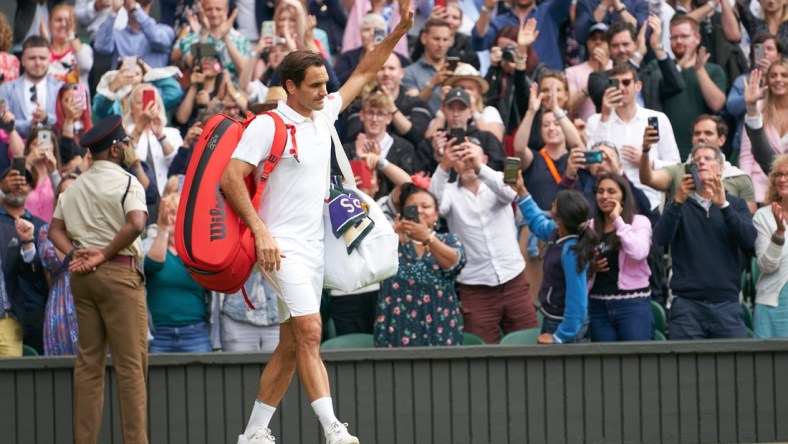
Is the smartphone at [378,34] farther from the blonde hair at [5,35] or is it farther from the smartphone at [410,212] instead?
the smartphone at [410,212]

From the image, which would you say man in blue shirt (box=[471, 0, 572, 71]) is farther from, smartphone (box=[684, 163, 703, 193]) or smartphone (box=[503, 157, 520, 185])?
smartphone (box=[684, 163, 703, 193])

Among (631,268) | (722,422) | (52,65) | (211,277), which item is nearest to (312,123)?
(211,277)

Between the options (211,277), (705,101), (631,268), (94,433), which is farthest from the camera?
(705,101)

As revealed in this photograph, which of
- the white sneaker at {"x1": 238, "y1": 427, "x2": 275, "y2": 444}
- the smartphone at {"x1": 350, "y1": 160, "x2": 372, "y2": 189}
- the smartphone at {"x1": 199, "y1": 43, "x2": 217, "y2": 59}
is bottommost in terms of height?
the white sneaker at {"x1": 238, "y1": 427, "x2": 275, "y2": 444}

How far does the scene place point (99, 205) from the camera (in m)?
8.98

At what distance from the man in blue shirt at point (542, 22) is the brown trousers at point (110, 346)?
5.78m

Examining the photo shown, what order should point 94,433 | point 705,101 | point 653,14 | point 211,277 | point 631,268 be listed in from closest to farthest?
point 211,277, point 94,433, point 631,268, point 705,101, point 653,14

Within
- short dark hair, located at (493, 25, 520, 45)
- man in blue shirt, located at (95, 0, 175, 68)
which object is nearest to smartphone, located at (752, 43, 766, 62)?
short dark hair, located at (493, 25, 520, 45)

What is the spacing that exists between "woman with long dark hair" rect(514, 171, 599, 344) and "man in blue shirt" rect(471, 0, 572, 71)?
4.09 metres

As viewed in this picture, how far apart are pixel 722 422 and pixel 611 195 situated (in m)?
1.76

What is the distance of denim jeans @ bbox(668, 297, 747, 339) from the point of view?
31.7 ft

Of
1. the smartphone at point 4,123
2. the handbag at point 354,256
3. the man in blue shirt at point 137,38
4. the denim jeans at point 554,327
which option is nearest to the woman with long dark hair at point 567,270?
the denim jeans at point 554,327

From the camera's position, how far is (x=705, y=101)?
1259 centimetres

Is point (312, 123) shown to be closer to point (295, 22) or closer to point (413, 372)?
point (413, 372)
